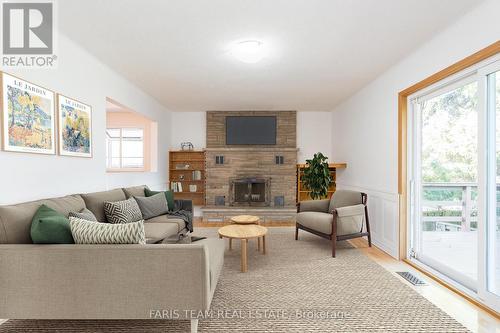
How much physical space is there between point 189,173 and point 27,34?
4.61 metres

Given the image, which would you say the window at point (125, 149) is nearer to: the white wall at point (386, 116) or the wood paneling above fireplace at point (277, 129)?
the wood paneling above fireplace at point (277, 129)

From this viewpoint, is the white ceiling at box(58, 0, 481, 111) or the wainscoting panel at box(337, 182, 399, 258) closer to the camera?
the white ceiling at box(58, 0, 481, 111)

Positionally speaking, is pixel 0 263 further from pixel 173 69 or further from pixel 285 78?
pixel 285 78

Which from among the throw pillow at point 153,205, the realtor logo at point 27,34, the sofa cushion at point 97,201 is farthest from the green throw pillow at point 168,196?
the realtor logo at point 27,34

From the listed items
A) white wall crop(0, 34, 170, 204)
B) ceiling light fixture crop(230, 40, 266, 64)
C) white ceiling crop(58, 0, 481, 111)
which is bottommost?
white wall crop(0, 34, 170, 204)

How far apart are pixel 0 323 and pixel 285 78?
4.36 meters

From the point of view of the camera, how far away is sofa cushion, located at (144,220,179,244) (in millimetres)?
3155

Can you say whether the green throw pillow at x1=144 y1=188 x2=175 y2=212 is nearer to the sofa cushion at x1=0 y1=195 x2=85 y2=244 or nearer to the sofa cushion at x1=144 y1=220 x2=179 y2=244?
the sofa cushion at x1=144 y1=220 x2=179 y2=244

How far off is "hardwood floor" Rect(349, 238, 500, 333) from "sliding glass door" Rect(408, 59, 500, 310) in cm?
15

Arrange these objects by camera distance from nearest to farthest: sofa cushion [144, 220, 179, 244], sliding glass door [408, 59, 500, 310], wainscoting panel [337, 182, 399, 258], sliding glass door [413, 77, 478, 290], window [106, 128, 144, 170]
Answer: sliding glass door [408, 59, 500, 310], sliding glass door [413, 77, 478, 290], sofa cushion [144, 220, 179, 244], wainscoting panel [337, 182, 399, 258], window [106, 128, 144, 170]

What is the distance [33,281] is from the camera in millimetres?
1857

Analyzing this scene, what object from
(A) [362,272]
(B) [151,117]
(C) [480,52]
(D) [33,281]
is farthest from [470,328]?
(B) [151,117]

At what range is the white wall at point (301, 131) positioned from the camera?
7.00 metres

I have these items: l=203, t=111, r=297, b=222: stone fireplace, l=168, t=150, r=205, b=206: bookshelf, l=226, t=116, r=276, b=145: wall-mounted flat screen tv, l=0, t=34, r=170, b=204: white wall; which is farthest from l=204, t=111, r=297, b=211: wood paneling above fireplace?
l=0, t=34, r=170, b=204: white wall
